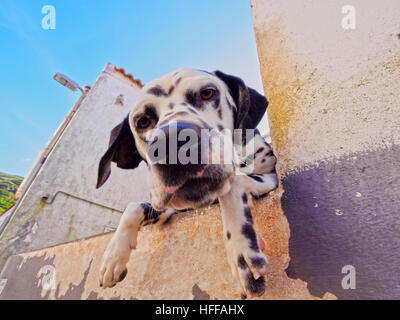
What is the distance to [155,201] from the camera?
121 centimetres

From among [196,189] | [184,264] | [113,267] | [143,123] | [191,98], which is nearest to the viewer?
[196,189]

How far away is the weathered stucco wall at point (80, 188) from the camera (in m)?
5.84

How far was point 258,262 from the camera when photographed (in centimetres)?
103

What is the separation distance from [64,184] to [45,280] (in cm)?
441

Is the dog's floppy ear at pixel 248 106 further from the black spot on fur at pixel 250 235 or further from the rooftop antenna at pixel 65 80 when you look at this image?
the rooftop antenna at pixel 65 80

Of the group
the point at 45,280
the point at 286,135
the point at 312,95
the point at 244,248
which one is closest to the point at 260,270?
the point at 244,248

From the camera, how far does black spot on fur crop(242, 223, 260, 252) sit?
3.55ft

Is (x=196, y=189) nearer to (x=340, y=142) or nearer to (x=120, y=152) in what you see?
(x=340, y=142)

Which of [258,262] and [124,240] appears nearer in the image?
[258,262]

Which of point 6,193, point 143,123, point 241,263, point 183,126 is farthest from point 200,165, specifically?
point 6,193

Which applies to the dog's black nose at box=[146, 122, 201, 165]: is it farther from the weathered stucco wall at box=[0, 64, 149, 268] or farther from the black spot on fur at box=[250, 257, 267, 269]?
the weathered stucco wall at box=[0, 64, 149, 268]

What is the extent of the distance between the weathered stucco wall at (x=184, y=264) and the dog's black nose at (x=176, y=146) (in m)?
0.49

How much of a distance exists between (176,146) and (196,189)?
23 centimetres

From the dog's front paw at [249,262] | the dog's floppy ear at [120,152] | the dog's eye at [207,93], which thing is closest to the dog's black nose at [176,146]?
the dog's front paw at [249,262]
